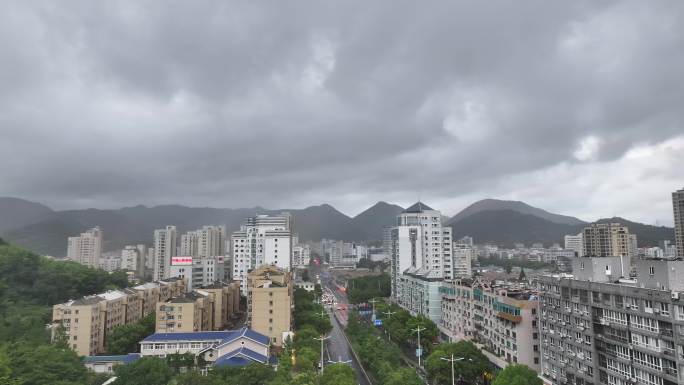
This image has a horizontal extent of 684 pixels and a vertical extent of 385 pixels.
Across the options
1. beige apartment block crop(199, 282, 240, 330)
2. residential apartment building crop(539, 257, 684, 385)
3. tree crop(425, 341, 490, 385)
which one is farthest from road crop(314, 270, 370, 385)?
residential apartment building crop(539, 257, 684, 385)

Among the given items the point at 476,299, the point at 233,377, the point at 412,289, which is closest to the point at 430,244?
the point at 412,289

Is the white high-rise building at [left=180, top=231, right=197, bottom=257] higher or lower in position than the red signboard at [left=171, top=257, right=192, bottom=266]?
higher

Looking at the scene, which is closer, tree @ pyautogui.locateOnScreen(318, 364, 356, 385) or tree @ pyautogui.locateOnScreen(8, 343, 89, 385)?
tree @ pyautogui.locateOnScreen(318, 364, 356, 385)

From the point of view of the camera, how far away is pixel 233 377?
29.0 meters

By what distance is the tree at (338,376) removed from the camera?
26930 millimetres

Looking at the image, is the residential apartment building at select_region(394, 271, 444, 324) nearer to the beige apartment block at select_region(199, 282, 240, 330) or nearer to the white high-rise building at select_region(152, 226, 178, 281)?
the beige apartment block at select_region(199, 282, 240, 330)

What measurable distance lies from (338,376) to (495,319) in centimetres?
1991

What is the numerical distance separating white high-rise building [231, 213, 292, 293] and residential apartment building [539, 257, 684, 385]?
2201 inches

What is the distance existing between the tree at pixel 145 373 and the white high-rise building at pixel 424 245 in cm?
4586

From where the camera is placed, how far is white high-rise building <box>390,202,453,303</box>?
237ft

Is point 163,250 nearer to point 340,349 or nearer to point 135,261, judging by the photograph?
point 135,261

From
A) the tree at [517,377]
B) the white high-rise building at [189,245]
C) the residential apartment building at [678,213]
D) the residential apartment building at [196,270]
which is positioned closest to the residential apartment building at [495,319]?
the tree at [517,377]

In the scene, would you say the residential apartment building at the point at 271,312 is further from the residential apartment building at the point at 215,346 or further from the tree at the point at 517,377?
the tree at the point at 517,377

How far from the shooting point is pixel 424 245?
72.6 metres
